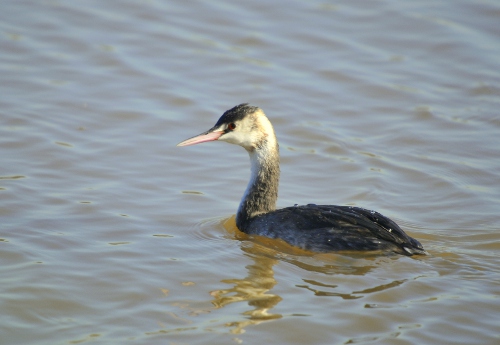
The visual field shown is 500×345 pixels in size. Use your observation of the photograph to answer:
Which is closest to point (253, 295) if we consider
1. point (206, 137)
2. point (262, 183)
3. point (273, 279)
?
point (273, 279)

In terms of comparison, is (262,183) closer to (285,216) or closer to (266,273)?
(285,216)

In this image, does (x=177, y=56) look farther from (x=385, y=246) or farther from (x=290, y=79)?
(x=385, y=246)

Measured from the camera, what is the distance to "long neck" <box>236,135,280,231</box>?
27.8ft

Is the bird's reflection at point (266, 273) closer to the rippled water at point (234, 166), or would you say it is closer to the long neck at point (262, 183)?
the rippled water at point (234, 166)

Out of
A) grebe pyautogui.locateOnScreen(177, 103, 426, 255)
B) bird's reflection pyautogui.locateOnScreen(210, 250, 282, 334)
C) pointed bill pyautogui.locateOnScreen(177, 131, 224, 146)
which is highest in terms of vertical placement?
pointed bill pyautogui.locateOnScreen(177, 131, 224, 146)

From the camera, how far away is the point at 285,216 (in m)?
8.03

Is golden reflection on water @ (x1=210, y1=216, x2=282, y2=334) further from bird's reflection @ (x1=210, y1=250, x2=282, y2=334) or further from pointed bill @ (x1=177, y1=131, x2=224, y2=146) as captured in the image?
pointed bill @ (x1=177, y1=131, x2=224, y2=146)

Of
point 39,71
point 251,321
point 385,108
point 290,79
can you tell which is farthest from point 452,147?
point 39,71

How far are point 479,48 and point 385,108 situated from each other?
2.56 m

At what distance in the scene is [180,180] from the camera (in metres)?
9.42

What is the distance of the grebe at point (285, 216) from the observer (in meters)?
7.52

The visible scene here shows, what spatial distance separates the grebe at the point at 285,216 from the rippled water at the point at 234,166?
0.16 m

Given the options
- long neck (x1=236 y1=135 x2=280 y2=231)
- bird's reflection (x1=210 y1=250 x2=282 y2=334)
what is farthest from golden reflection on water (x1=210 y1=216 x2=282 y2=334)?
long neck (x1=236 y1=135 x2=280 y2=231)

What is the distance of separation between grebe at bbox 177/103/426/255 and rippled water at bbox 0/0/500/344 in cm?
16
